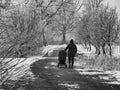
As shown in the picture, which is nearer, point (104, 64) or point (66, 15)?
point (104, 64)

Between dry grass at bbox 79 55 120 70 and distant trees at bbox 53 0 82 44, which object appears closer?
dry grass at bbox 79 55 120 70

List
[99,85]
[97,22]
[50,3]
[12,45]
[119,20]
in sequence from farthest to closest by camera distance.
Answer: [50,3] < [97,22] < [119,20] < [99,85] < [12,45]

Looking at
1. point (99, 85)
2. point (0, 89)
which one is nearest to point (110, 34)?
point (99, 85)

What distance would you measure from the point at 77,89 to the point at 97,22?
16710 millimetres

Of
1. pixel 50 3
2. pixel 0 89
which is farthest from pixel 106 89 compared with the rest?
pixel 50 3

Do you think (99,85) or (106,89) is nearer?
(106,89)

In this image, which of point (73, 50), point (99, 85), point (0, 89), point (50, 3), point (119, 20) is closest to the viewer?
point (0, 89)

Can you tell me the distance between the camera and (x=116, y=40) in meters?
24.0

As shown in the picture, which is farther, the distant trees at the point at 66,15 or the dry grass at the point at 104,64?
the distant trees at the point at 66,15

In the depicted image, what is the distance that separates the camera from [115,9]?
23219 millimetres

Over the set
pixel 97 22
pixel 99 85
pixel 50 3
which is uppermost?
pixel 50 3

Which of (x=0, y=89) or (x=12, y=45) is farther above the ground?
(x=12, y=45)

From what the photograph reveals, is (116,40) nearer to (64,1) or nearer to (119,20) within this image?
(119,20)

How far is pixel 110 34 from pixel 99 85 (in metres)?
14.4
